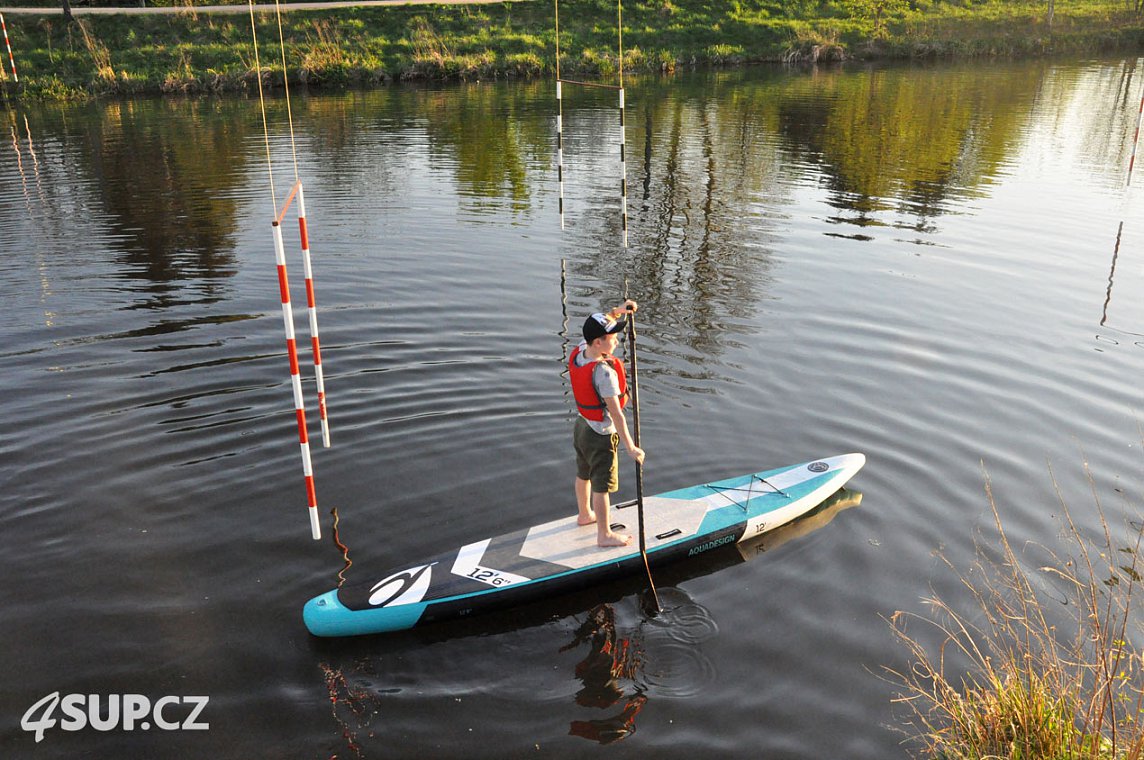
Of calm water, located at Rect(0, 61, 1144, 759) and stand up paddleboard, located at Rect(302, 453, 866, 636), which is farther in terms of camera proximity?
stand up paddleboard, located at Rect(302, 453, 866, 636)

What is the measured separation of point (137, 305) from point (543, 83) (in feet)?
83.7

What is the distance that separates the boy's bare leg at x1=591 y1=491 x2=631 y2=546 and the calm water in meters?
0.36

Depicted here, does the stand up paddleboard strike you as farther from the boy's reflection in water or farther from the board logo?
the boy's reflection in water

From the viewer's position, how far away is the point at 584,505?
20.2 feet

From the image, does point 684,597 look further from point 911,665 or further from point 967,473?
point 967,473

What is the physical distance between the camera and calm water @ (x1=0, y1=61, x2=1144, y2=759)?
4.96m

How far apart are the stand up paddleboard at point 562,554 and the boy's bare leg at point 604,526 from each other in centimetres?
5

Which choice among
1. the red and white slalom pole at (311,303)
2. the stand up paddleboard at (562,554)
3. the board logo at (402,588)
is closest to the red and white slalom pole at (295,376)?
the red and white slalom pole at (311,303)

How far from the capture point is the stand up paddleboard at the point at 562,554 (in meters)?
5.37

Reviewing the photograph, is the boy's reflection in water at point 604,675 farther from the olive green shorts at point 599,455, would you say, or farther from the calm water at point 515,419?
the olive green shorts at point 599,455

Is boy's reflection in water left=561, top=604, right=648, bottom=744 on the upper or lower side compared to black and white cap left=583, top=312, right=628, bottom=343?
lower

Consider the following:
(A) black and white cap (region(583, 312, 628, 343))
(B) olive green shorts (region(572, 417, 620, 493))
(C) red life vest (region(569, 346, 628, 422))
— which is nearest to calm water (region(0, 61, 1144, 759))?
(B) olive green shorts (region(572, 417, 620, 493))
